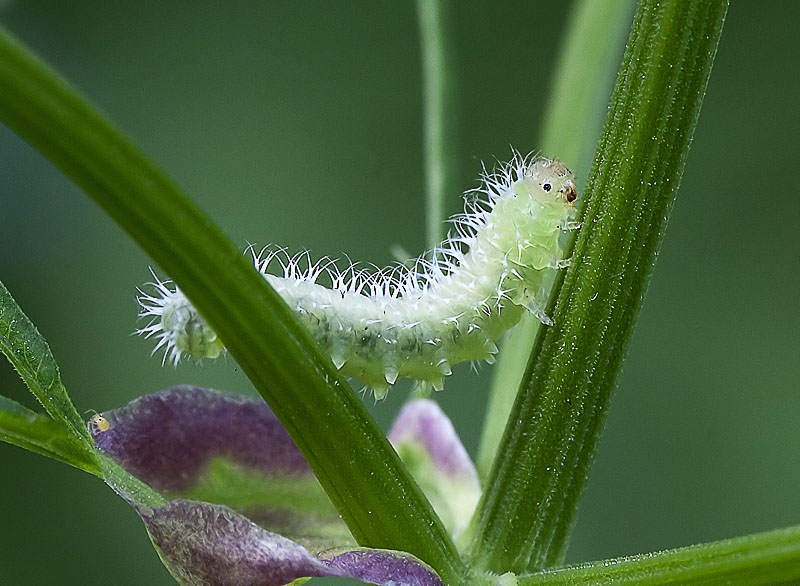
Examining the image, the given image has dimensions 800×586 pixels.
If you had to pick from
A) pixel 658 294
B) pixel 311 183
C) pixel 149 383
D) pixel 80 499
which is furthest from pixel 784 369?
pixel 80 499

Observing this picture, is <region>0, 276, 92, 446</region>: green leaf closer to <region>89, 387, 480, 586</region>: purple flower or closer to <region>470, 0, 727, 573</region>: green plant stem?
<region>89, 387, 480, 586</region>: purple flower

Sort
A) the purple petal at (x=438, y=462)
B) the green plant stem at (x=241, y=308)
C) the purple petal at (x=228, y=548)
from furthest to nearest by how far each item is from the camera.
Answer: the purple petal at (x=438, y=462)
the purple petal at (x=228, y=548)
the green plant stem at (x=241, y=308)

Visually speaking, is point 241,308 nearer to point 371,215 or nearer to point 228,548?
point 228,548

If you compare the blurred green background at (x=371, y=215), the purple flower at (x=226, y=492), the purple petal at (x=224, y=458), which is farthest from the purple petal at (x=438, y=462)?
the blurred green background at (x=371, y=215)

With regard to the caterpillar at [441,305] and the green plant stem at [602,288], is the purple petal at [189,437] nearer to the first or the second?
the caterpillar at [441,305]

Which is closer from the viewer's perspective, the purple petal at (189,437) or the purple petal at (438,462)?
the purple petal at (189,437)
